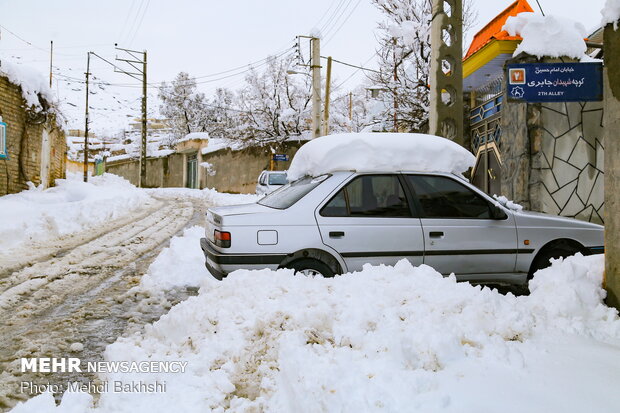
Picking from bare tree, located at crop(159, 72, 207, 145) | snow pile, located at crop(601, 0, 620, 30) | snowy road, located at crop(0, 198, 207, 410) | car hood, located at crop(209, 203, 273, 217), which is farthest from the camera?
bare tree, located at crop(159, 72, 207, 145)

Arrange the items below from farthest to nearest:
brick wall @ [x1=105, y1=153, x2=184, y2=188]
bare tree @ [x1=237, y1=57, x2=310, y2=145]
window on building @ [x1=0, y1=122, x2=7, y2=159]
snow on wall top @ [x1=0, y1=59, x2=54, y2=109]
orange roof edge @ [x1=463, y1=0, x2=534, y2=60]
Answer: brick wall @ [x1=105, y1=153, x2=184, y2=188]
bare tree @ [x1=237, y1=57, x2=310, y2=145]
snow on wall top @ [x1=0, y1=59, x2=54, y2=109]
window on building @ [x1=0, y1=122, x2=7, y2=159]
orange roof edge @ [x1=463, y1=0, x2=534, y2=60]

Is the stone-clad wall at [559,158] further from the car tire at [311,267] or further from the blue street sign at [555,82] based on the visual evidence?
the car tire at [311,267]

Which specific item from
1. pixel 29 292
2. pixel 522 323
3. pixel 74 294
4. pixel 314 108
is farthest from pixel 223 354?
pixel 314 108

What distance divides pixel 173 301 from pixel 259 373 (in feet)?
8.58

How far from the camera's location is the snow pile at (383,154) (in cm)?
498

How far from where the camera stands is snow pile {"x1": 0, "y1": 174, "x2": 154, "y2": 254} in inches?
377

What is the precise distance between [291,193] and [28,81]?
41.8 ft

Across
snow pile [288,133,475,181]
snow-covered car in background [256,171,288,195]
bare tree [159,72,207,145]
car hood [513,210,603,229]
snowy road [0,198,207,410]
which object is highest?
bare tree [159,72,207,145]

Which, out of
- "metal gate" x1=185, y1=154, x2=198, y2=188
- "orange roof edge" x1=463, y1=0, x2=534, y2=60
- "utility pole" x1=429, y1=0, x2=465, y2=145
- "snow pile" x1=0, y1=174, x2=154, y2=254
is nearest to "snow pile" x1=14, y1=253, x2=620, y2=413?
"utility pole" x1=429, y1=0, x2=465, y2=145

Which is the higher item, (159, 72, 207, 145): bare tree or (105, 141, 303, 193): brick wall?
(159, 72, 207, 145): bare tree

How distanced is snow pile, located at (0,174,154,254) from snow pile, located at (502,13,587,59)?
10.6 m

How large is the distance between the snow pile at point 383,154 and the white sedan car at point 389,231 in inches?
5.3

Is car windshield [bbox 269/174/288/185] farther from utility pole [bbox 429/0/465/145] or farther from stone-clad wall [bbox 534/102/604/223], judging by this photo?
stone-clad wall [bbox 534/102/604/223]

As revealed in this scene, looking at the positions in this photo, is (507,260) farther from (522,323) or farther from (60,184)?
(60,184)
